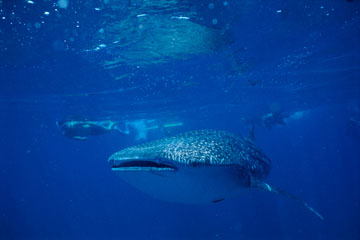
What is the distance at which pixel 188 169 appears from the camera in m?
2.83

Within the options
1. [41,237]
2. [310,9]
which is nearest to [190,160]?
[310,9]

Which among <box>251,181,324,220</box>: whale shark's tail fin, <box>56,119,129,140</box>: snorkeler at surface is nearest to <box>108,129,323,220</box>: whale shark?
<box>251,181,324,220</box>: whale shark's tail fin

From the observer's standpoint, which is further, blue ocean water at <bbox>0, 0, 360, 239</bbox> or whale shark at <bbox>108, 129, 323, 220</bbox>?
blue ocean water at <bbox>0, 0, 360, 239</bbox>

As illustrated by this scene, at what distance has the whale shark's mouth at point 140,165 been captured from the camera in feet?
9.14

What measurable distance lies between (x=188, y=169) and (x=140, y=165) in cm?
59

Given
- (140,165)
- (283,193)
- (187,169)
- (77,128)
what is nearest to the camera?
(187,169)

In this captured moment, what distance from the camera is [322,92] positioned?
92.7 ft

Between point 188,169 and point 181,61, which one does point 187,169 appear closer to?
point 188,169

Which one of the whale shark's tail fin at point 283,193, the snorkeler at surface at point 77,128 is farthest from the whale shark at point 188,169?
the snorkeler at surface at point 77,128

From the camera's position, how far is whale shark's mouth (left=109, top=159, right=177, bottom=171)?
2785 millimetres

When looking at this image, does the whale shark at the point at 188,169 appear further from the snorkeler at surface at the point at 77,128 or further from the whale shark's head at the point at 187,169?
the snorkeler at surface at the point at 77,128

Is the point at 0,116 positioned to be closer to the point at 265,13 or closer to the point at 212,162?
the point at 265,13

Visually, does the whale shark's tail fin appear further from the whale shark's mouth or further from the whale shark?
the whale shark's mouth

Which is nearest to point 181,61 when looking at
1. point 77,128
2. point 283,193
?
point 77,128
